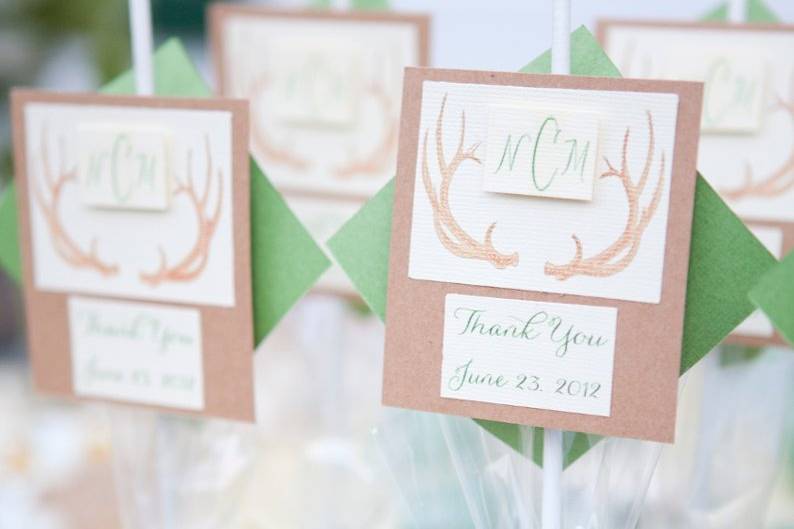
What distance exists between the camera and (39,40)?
5.61 feet

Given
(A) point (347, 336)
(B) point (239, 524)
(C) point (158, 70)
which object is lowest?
(B) point (239, 524)

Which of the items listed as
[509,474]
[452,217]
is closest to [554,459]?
[509,474]

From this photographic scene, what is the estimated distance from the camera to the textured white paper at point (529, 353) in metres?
0.49

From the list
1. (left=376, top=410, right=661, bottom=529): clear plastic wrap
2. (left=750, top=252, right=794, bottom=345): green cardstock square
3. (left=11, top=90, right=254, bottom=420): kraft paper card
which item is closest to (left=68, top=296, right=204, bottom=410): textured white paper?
(left=11, top=90, right=254, bottom=420): kraft paper card

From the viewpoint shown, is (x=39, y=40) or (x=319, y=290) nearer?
(x=319, y=290)

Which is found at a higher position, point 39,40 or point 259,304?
point 39,40

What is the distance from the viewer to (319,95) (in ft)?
2.78

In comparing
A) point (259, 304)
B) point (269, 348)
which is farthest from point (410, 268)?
point (269, 348)

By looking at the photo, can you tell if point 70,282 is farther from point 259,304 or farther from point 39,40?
point 39,40

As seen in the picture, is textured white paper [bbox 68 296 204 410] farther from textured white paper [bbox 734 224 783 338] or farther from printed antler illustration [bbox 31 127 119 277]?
textured white paper [bbox 734 224 783 338]

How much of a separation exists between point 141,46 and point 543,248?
1.08ft

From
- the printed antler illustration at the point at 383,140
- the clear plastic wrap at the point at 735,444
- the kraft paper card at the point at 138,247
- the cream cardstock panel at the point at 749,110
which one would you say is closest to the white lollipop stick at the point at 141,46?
the kraft paper card at the point at 138,247

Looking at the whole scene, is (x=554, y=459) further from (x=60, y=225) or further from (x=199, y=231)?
(x=60, y=225)

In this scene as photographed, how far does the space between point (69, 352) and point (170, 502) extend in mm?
158
